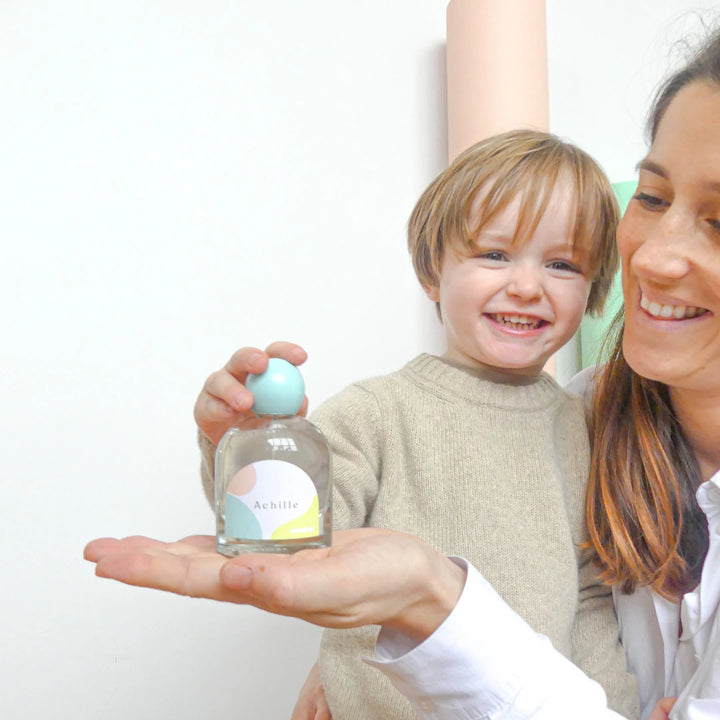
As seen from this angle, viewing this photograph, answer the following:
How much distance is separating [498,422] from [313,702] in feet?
1.33

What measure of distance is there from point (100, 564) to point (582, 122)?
58.9 inches

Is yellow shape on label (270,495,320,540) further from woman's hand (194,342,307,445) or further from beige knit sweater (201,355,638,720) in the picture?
beige knit sweater (201,355,638,720)

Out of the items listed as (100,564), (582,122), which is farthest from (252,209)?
(100,564)

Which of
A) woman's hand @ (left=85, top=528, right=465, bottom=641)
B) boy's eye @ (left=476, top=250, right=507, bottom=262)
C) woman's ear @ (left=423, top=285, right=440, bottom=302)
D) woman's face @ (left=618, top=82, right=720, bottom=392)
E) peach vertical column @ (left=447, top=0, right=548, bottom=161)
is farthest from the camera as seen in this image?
peach vertical column @ (left=447, top=0, right=548, bottom=161)

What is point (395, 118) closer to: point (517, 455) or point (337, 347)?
point (337, 347)

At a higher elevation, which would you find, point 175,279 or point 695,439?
point 175,279

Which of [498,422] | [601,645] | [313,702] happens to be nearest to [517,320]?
[498,422]

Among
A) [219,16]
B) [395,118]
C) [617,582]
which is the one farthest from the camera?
[395,118]

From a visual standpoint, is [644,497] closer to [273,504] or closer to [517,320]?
[517,320]

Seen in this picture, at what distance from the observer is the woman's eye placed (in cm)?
87

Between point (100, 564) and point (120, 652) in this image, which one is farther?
point (120, 652)

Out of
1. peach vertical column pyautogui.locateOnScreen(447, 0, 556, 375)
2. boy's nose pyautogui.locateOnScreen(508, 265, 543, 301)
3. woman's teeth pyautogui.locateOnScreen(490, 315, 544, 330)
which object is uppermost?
peach vertical column pyautogui.locateOnScreen(447, 0, 556, 375)

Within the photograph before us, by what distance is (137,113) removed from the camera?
142 centimetres

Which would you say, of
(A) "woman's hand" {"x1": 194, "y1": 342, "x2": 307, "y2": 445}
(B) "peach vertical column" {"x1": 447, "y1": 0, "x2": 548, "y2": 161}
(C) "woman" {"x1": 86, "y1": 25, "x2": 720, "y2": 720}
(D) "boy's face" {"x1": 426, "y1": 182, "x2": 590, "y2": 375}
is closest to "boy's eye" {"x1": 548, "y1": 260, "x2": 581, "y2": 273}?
(D) "boy's face" {"x1": 426, "y1": 182, "x2": 590, "y2": 375}
